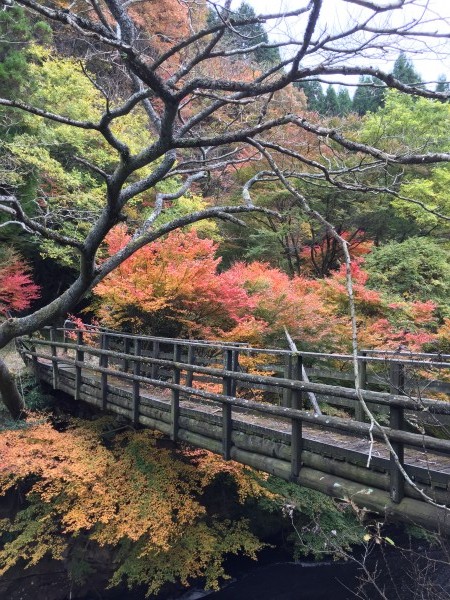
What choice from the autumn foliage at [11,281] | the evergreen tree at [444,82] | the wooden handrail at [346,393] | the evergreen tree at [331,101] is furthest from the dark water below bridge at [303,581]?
the evergreen tree at [331,101]

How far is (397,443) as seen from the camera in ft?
10.4

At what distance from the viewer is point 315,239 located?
16.6 meters

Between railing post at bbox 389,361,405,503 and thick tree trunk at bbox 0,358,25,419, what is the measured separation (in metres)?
6.64

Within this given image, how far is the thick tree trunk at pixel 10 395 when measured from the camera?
768 cm

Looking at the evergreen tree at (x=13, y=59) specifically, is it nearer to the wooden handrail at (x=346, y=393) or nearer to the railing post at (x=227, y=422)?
the wooden handrail at (x=346, y=393)

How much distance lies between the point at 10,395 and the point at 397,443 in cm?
702

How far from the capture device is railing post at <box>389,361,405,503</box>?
312 cm

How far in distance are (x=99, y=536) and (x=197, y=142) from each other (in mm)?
5172

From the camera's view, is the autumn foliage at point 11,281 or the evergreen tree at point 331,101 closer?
the autumn foliage at point 11,281

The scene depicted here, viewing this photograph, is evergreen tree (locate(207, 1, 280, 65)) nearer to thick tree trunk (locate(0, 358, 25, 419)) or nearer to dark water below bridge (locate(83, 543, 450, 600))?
thick tree trunk (locate(0, 358, 25, 419))

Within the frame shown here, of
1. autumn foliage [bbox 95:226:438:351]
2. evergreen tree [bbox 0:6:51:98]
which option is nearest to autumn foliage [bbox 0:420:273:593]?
autumn foliage [bbox 95:226:438:351]


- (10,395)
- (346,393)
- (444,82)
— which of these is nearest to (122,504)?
(10,395)

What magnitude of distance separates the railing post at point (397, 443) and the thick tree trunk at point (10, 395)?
6636 millimetres

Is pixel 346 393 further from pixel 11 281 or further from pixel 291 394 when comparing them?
pixel 11 281
